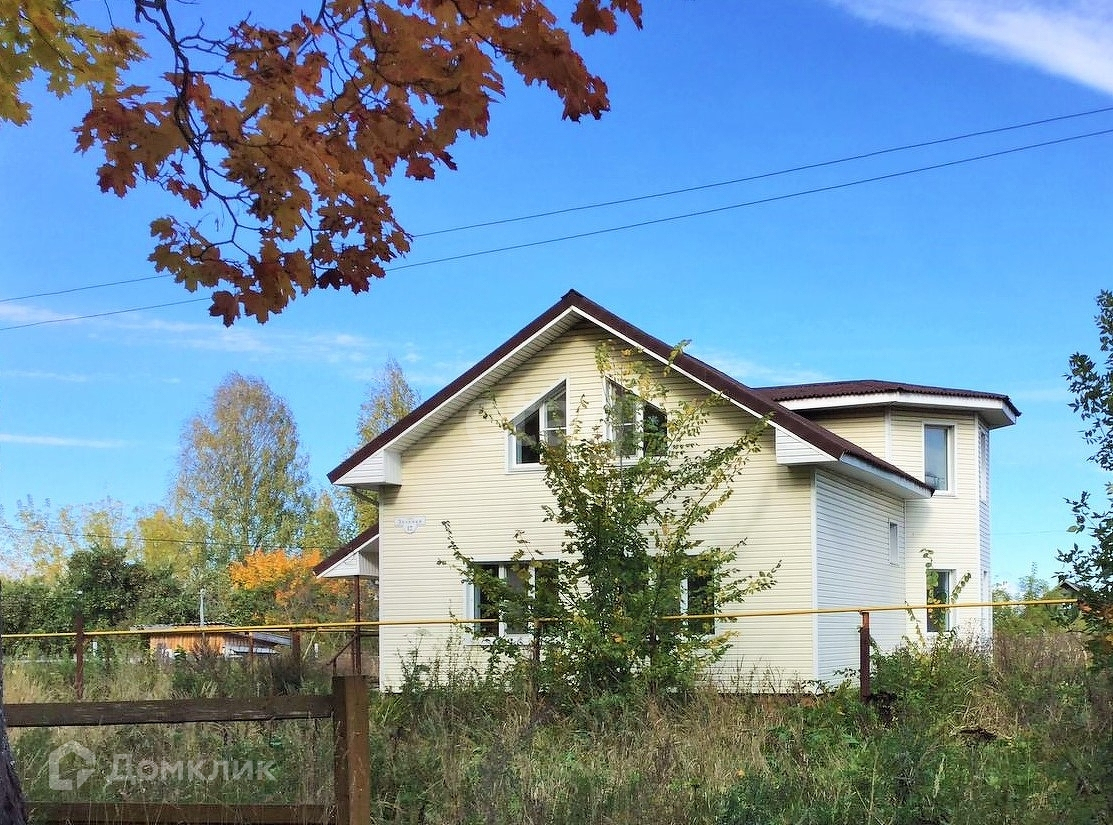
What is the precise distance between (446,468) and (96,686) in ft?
21.0

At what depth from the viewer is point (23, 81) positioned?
550cm

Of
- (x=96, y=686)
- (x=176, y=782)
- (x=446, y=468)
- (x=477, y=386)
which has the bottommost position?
(x=96, y=686)

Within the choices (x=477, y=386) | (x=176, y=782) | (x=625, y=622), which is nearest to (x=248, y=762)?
(x=176, y=782)

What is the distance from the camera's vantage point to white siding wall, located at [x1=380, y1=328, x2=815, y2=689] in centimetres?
1644

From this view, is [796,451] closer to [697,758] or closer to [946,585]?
[697,758]

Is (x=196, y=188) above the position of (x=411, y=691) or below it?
above

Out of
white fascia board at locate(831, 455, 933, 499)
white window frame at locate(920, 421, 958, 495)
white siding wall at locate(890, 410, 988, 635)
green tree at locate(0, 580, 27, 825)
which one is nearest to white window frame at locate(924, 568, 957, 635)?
white siding wall at locate(890, 410, 988, 635)

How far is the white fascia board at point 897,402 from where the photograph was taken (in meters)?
21.5

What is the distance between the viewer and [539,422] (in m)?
18.3

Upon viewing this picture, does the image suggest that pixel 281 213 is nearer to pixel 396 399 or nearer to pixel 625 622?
pixel 625 622

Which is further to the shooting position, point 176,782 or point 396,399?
point 396,399

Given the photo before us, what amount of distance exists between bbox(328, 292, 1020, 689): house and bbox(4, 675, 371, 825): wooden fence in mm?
9346

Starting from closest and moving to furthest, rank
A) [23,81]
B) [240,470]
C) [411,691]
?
1. [23,81]
2. [411,691]
3. [240,470]

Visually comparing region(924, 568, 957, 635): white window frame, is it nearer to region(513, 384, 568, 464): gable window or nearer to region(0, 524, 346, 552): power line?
region(513, 384, 568, 464): gable window
